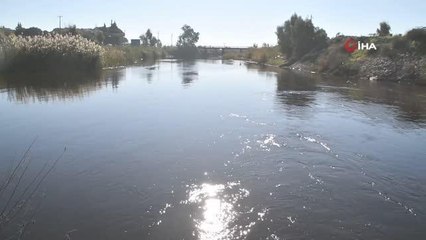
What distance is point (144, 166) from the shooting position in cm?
1070

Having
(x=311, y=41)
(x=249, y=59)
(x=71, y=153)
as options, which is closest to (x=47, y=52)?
(x=71, y=153)

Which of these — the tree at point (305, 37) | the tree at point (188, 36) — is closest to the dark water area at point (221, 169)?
the tree at point (305, 37)

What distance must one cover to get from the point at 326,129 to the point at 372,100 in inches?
381

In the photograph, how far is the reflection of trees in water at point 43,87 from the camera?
22.4m

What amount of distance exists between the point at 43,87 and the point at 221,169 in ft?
65.1

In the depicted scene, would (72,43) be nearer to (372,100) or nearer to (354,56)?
(372,100)

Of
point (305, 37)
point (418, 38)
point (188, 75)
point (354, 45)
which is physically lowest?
point (188, 75)

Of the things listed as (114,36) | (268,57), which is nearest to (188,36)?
(114,36)

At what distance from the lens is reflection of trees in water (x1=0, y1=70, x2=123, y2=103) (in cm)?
2237

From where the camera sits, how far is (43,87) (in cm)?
2636

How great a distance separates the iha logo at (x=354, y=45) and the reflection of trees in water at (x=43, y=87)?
3200 cm

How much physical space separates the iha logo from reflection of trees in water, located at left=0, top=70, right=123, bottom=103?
3200 centimetres

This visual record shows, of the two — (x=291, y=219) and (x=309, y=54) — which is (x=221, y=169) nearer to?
(x=291, y=219)

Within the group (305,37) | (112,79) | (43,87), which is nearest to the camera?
(43,87)
